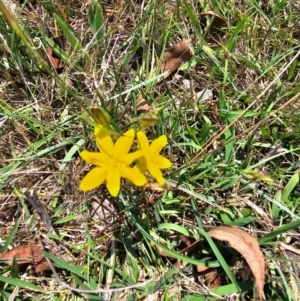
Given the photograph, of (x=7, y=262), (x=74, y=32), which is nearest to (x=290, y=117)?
(x=74, y=32)

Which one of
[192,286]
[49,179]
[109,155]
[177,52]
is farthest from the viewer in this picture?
[177,52]

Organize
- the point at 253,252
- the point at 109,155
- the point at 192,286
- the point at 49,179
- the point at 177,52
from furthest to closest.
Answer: the point at 177,52 < the point at 49,179 < the point at 192,286 < the point at 253,252 < the point at 109,155

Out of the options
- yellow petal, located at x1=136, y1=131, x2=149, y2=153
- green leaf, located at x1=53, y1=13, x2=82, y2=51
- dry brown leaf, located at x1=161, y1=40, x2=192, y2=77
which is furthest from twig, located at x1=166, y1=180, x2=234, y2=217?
green leaf, located at x1=53, y1=13, x2=82, y2=51

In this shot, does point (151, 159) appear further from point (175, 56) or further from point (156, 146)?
point (175, 56)

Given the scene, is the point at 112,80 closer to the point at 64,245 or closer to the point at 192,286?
the point at 64,245

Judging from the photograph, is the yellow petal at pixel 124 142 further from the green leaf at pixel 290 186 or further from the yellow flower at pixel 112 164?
the green leaf at pixel 290 186

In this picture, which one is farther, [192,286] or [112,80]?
[112,80]

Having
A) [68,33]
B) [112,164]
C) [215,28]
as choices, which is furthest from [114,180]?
[215,28]
